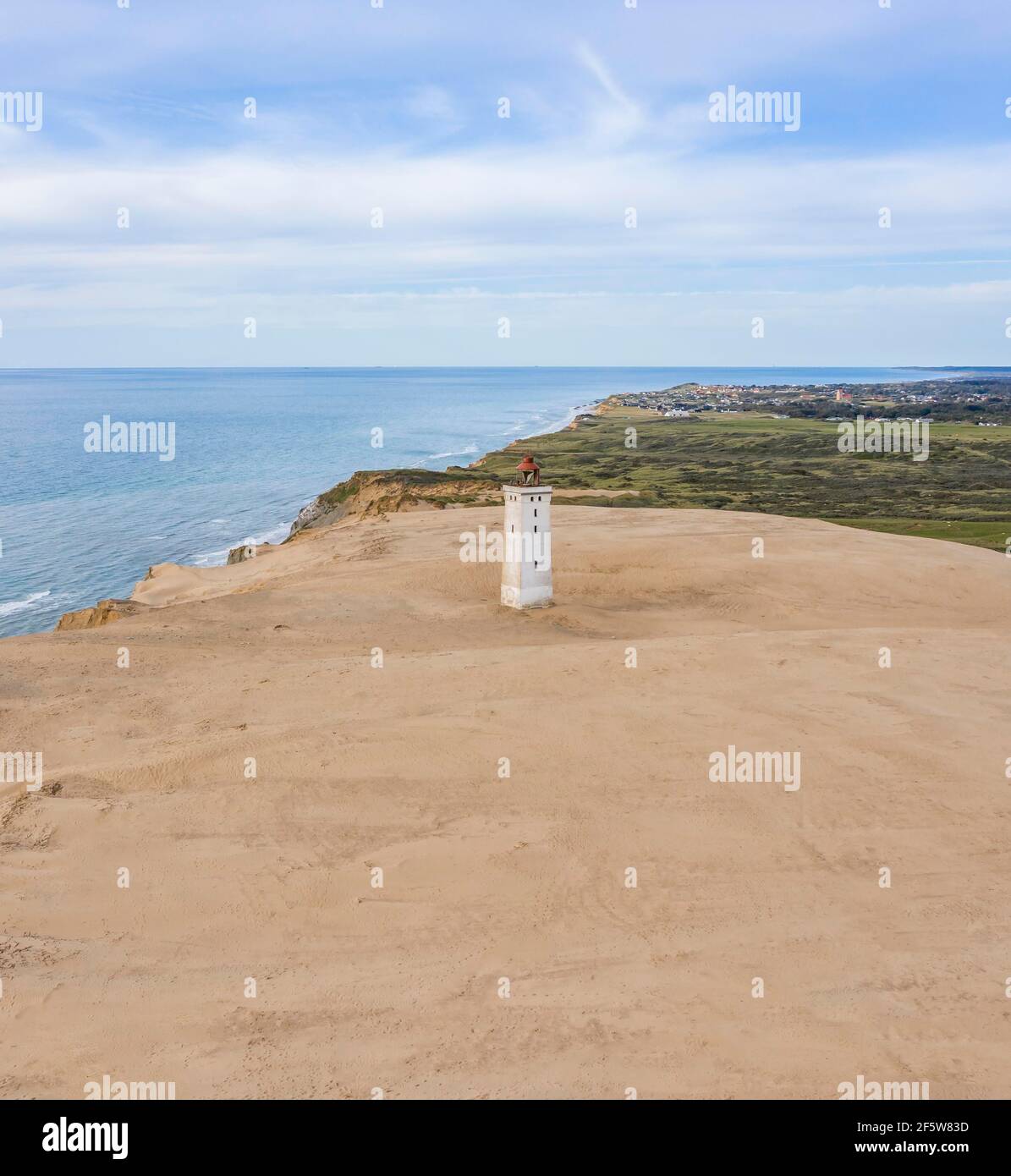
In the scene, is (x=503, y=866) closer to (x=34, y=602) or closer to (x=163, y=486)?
(x=34, y=602)

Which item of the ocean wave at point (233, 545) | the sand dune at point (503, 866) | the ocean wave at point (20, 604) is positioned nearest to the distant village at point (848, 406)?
the ocean wave at point (233, 545)

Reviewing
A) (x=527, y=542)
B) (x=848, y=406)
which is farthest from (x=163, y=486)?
(x=848, y=406)

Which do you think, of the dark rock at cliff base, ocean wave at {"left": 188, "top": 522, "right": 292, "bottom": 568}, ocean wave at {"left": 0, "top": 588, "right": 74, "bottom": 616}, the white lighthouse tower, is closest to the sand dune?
the white lighthouse tower

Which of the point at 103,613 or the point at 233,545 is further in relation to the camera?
the point at 233,545

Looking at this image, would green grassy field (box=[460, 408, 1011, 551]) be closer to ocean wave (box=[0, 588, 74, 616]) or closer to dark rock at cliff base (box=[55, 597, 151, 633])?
ocean wave (box=[0, 588, 74, 616])

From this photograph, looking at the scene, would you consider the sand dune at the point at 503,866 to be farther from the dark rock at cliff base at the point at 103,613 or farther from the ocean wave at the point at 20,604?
the ocean wave at the point at 20,604
